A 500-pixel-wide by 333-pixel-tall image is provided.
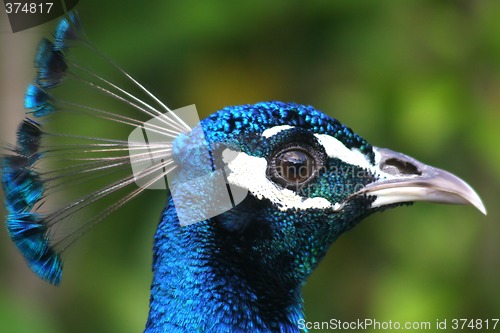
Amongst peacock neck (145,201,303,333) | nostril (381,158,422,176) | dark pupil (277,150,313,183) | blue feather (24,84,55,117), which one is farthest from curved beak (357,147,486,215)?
blue feather (24,84,55,117)

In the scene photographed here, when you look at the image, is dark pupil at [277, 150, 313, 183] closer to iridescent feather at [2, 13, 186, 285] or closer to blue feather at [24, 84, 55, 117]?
iridescent feather at [2, 13, 186, 285]

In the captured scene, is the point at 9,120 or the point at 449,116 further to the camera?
the point at 9,120

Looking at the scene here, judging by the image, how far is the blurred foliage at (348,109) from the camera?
77.2 inches

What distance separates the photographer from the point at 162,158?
1308mm

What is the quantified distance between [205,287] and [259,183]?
0.64 ft

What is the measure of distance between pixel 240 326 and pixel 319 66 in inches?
47.9

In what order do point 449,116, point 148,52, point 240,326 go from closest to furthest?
1. point 240,326
2. point 449,116
3. point 148,52

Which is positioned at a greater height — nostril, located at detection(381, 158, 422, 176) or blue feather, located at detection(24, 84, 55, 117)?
blue feather, located at detection(24, 84, 55, 117)

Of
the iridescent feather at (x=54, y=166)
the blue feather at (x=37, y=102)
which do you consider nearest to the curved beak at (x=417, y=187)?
the iridescent feather at (x=54, y=166)

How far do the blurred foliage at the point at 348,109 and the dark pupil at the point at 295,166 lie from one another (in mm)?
719

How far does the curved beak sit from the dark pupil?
0.10 metres

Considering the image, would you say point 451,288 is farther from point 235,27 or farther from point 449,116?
point 235,27

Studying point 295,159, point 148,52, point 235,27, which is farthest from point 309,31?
point 295,159

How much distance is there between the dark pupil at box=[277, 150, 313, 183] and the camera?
1.28 meters
